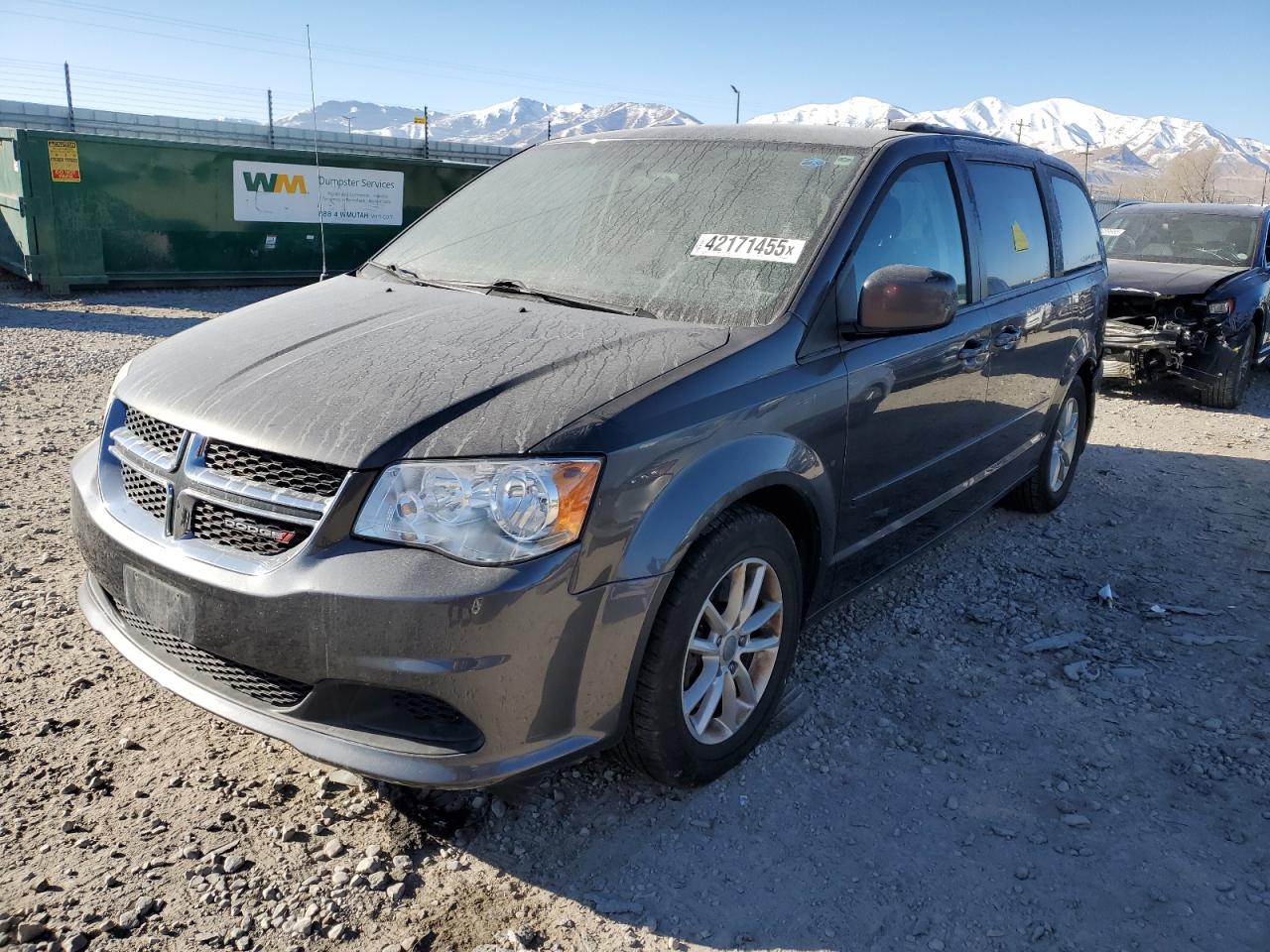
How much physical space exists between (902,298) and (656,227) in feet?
2.83

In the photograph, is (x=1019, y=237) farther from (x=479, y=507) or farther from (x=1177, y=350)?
(x=1177, y=350)

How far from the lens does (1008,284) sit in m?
4.29

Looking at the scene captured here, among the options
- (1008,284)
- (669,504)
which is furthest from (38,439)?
(1008,284)

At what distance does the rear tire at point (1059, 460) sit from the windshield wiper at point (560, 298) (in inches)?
120

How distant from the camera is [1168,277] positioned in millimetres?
9031

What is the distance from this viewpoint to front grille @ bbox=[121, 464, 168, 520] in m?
2.60

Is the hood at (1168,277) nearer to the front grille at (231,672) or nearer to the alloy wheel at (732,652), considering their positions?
the alloy wheel at (732,652)

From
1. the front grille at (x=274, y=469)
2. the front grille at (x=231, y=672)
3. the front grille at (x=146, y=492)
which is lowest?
the front grille at (x=231, y=672)

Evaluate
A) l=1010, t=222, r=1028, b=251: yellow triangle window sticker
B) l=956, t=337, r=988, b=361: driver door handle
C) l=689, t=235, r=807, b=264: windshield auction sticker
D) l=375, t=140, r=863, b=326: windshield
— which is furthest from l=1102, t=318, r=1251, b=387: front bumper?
l=689, t=235, r=807, b=264: windshield auction sticker

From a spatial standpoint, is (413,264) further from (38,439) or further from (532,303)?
(38,439)

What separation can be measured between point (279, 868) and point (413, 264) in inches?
85.2

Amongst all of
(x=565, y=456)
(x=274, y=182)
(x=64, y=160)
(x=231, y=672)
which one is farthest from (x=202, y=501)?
(x=274, y=182)

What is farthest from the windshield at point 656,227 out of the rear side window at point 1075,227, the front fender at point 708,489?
the rear side window at point 1075,227

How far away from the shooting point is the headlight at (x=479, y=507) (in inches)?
88.1
